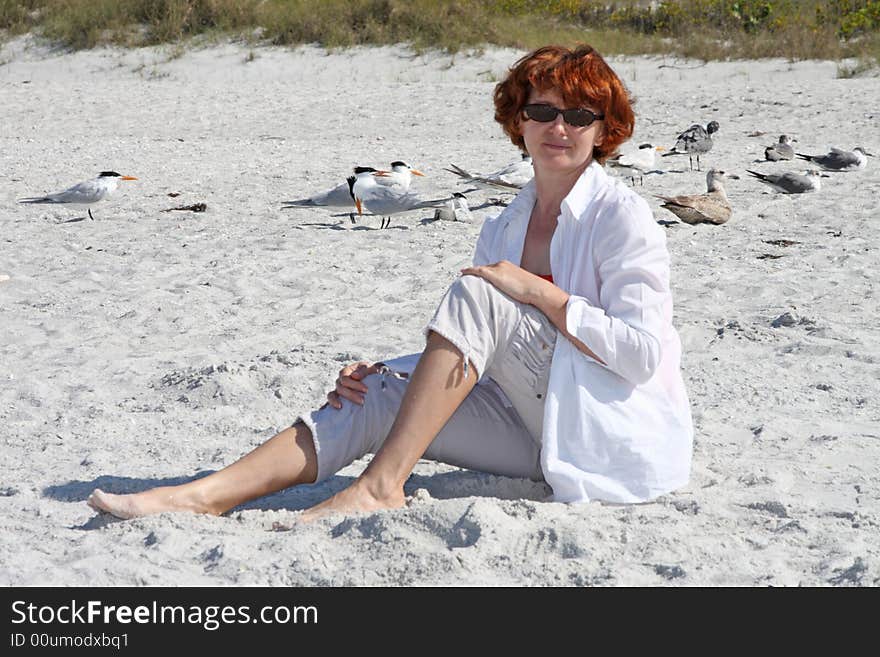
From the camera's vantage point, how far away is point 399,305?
17.4 feet

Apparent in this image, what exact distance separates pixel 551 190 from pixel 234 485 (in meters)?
1.06

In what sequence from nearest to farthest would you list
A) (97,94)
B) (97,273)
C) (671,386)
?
(671,386), (97,273), (97,94)

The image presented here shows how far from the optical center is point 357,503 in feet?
8.98

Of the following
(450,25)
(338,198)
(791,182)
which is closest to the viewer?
(338,198)

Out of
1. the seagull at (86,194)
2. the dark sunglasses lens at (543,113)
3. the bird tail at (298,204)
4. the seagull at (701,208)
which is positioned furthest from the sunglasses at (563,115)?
the seagull at (86,194)

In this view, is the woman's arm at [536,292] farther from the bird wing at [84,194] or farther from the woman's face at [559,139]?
the bird wing at [84,194]

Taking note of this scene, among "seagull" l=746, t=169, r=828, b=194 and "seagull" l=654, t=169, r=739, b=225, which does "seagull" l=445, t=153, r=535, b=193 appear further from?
"seagull" l=746, t=169, r=828, b=194

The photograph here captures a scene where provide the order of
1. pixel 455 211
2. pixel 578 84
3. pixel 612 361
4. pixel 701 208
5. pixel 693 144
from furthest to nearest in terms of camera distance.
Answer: pixel 693 144, pixel 455 211, pixel 701 208, pixel 578 84, pixel 612 361

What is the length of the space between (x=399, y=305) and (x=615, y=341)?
9.01 ft

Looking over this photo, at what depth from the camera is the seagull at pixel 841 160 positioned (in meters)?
8.36

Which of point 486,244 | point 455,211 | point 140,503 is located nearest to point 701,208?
point 455,211

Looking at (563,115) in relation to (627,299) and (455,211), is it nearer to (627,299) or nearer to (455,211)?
(627,299)

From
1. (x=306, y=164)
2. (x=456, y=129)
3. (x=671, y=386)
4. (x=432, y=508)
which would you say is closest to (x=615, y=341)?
(x=671, y=386)
